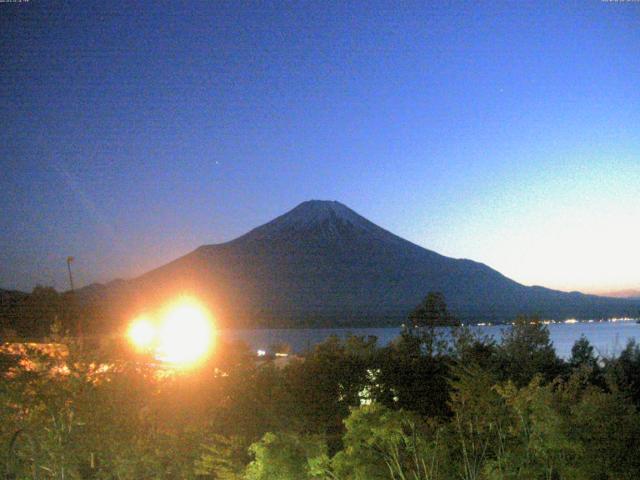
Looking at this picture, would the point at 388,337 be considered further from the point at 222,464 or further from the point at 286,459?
the point at 286,459

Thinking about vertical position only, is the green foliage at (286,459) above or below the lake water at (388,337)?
above

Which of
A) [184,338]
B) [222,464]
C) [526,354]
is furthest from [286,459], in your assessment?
[526,354]

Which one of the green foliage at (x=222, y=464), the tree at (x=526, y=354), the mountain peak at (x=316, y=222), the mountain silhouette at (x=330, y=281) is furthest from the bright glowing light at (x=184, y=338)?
the mountain peak at (x=316, y=222)

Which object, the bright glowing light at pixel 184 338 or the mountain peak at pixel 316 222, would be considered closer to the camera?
the bright glowing light at pixel 184 338

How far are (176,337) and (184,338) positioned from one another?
0.55ft

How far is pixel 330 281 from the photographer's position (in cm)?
11975

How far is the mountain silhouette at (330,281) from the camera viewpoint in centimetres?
10344

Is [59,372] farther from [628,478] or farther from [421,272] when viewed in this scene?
[421,272]

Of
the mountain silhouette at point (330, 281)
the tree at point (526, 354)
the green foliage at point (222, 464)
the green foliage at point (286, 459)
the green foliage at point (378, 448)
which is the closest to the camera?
the green foliage at point (378, 448)

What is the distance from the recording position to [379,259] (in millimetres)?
132000

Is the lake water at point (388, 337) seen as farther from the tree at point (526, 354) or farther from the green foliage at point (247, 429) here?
the green foliage at point (247, 429)

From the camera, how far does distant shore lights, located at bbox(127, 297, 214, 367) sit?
6.83 m

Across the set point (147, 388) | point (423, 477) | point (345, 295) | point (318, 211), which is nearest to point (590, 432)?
point (423, 477)

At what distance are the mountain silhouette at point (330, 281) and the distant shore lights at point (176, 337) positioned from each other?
3150 inches
